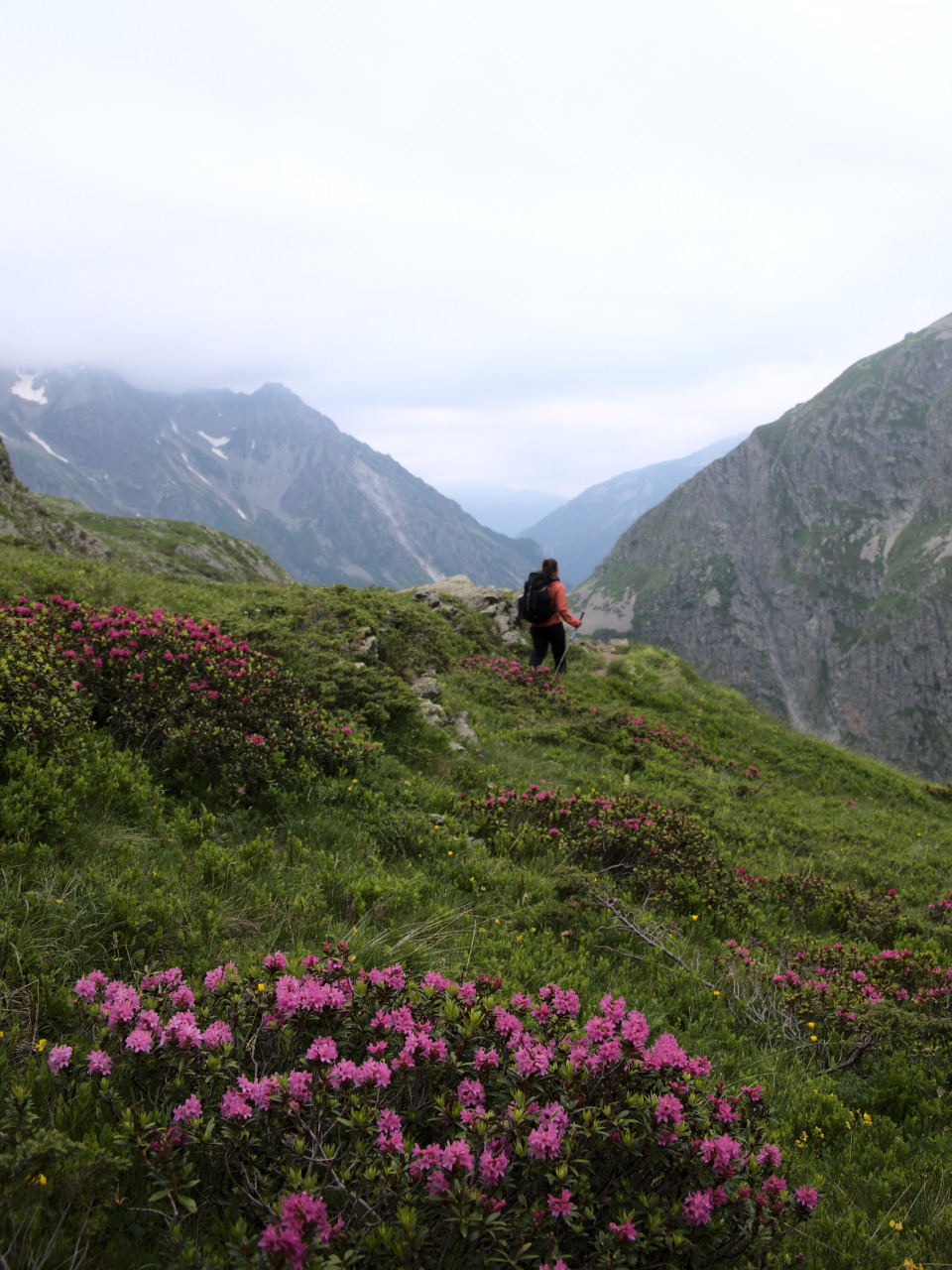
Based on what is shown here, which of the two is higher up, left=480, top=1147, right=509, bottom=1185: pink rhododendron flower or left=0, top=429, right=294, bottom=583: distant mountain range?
left=0, top=429, right=294, bottom=583: distant mountain range

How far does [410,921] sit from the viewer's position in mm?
4879

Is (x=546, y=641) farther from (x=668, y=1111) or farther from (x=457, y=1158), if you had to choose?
(x=457, y=1158)

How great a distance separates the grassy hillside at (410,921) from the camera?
7.84ft

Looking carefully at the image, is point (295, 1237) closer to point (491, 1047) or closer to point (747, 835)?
point (491, 1047)

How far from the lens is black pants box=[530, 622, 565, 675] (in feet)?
50.7

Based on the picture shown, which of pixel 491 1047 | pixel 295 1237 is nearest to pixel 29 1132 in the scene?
pixel 295 1237

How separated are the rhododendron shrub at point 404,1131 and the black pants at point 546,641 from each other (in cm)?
1246

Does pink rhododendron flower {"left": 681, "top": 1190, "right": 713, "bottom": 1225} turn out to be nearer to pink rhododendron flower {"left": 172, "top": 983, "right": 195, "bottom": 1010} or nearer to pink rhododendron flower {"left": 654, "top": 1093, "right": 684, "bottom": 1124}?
pink rhododendron flower {"left": 654, "top": 1093, "right": 684, "bottom": 1124}

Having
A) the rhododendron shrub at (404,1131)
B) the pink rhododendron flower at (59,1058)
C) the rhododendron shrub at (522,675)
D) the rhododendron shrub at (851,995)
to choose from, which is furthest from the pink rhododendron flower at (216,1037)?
the rhododendron shrub at (522,675)

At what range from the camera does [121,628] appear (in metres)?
7.46

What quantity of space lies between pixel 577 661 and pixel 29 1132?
613 inches

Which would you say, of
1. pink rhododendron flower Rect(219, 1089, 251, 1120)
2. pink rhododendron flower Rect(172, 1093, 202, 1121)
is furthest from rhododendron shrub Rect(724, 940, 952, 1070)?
pink rhododendron flower Rect(172, 1093, 202, 1121)

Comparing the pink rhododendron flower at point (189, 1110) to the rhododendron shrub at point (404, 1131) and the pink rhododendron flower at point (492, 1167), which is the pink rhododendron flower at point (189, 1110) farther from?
the pink rhododendron flower at point (492, 1167)

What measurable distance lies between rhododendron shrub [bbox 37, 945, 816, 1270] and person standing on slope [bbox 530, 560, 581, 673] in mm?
12088
